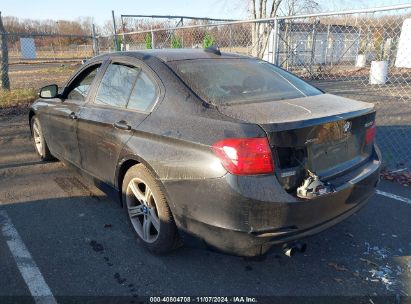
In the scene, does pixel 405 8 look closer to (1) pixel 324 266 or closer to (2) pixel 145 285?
(1) pixel 324 266

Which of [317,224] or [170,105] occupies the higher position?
[170,105]

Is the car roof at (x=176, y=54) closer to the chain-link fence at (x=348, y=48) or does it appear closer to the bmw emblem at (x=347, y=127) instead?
the bmw emblem at (x=347, y=127)

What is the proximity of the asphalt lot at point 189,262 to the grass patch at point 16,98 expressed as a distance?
21.3 ft

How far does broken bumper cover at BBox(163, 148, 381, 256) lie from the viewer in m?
2.12

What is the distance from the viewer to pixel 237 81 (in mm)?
2947

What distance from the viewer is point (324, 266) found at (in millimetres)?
2736

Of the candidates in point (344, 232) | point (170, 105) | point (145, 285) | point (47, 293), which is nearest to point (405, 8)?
point (344, 232)

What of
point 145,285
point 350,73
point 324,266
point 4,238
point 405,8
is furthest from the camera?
point 350,73

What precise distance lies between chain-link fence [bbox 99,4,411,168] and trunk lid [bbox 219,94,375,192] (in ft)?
8.36

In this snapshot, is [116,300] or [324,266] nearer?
[116,300]

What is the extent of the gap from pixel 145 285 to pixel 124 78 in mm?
1801

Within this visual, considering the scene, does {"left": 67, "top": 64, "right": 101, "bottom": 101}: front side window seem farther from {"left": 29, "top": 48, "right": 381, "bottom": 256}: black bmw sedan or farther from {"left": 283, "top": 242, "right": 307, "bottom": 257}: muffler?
{"left": 283, "top": 242, "right": 307, "bottom": 257}: muffler

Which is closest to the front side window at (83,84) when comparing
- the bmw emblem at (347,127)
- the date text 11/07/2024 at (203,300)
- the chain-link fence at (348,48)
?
the date text 11/07/2024 at (203,300)

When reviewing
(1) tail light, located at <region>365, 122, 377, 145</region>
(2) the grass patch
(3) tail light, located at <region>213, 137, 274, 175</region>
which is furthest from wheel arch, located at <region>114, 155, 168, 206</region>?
(2) the grass patch
